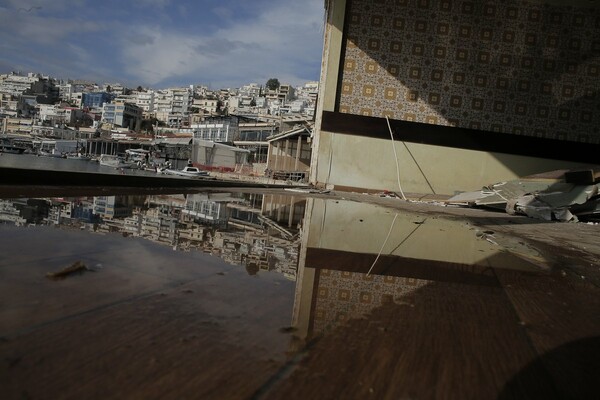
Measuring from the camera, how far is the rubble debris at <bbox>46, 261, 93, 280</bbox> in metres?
0.95

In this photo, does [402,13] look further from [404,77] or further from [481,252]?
[481,252]

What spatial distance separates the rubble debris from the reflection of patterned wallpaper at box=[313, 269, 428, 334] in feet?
1.96

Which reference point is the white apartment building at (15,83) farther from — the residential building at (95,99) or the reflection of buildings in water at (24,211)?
the reflection of buildings in water at (24,211)

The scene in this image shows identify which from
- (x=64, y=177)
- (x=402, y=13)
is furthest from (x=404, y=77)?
(x=64, y=177)

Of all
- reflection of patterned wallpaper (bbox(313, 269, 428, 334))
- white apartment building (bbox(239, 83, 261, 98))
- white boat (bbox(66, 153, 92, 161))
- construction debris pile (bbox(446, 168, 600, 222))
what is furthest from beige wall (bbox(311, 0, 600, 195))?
white apartment building (bbox(239, 83, 261, 98))

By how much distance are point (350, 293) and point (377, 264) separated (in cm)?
45

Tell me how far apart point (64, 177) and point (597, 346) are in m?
3.73

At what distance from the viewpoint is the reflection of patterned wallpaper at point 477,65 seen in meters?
7.72

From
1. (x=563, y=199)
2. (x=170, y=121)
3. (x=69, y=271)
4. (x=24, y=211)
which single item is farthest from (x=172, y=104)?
(x=69, y=271)

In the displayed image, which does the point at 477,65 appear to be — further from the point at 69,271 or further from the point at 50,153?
A: the point at 50,153

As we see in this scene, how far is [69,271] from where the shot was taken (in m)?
1.00

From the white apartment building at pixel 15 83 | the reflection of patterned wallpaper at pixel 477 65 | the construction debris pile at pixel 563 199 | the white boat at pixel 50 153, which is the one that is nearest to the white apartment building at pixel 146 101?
the white apartment building at pixel 15 83

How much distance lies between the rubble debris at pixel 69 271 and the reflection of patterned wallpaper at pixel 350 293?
60cm

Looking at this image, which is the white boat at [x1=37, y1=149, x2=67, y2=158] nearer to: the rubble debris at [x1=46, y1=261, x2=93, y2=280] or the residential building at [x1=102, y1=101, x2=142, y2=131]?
the residential building at [x1=102, y1=101, x2=142, y2=131]
